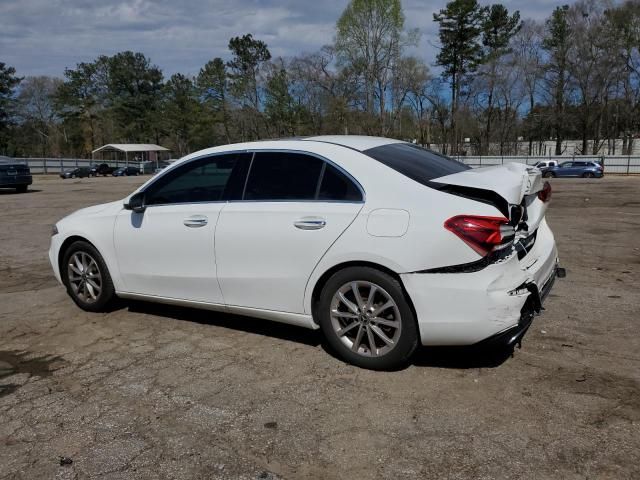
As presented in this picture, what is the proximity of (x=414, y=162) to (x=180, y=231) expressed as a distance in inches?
77.7

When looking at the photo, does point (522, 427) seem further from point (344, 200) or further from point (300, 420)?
point (344, 200)

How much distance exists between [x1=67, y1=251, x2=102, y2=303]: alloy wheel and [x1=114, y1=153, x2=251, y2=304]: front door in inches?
16.0

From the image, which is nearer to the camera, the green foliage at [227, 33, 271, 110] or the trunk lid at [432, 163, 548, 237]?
the trunk lid at [432, 163, 548, 237]

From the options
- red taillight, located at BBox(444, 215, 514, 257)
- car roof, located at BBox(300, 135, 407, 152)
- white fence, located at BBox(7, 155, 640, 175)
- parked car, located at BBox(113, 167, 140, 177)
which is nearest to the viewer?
red taillight, located at BBox(444, 215, 514, 257)

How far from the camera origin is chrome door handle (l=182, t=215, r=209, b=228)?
163 inches

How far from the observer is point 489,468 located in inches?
98.5

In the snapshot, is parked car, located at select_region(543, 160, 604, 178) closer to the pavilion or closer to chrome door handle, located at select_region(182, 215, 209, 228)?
chrome door handle, located at select_region(182, 215, 209, 228)

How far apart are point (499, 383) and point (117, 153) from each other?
80.8 m

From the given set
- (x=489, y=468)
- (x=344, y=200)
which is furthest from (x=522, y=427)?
(x=344, y=200)

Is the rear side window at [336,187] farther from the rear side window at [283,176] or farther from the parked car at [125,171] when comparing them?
the parked car at [125,171]

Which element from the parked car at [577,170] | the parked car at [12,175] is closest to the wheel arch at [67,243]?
the parked car at [12,175]

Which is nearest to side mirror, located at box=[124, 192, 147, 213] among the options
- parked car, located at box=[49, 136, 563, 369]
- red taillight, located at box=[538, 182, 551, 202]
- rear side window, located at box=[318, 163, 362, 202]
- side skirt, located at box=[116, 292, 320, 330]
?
parked car, located at box=[49, 136, 563, 369]

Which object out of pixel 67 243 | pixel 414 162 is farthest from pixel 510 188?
pixel 67 243

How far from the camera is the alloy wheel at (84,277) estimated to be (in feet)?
16.3
